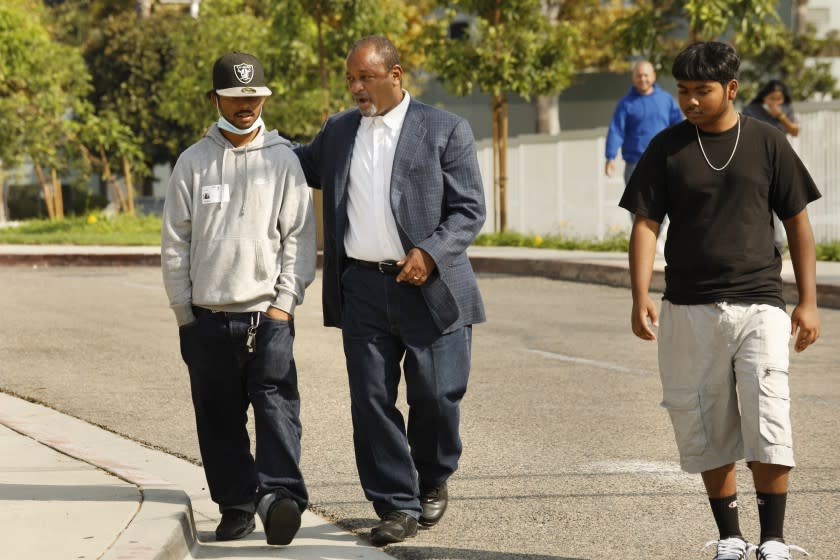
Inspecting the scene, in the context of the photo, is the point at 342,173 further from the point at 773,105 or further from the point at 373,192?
the point at 773,105

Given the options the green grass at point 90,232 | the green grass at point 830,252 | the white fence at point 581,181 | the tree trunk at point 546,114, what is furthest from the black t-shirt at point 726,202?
the tree trunk at point 546,114

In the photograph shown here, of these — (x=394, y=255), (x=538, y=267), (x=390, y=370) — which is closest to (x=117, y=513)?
(x=390, y=370)

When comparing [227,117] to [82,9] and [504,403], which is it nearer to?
[504,403]

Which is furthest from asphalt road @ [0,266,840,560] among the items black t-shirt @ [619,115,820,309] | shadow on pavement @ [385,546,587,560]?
black t-shirt @ [619,115,820,309]

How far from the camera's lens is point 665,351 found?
526 centimetres

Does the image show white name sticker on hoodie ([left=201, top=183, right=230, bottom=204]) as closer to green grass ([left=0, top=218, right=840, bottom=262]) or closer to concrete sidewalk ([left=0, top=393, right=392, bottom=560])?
concrete sidewalk ([left=0, top=393, right=392, bottom=560])

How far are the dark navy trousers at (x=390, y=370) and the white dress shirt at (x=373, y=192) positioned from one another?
96mm

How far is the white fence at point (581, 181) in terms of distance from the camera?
20359mm

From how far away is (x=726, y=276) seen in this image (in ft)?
16.8

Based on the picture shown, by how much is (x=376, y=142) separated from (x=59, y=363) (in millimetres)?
5743

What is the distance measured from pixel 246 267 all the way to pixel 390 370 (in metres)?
0.67

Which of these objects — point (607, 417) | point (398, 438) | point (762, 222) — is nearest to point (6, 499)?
point (398, 438)

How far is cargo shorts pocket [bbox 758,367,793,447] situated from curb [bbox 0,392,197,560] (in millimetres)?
1987

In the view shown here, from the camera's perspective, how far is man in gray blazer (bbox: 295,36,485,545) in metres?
5.69
